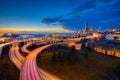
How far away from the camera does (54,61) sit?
109312 millimetres

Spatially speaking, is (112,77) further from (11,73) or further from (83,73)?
(11,73)

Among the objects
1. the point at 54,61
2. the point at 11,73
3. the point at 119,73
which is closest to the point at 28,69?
the point at 11,73

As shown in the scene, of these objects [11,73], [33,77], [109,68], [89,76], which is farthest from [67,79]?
[109,68]

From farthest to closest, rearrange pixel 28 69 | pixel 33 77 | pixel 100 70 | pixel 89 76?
pixel 100 70, pixel 89 76, pixel 28 69, pixel 33 77

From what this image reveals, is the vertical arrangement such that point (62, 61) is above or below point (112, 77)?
above

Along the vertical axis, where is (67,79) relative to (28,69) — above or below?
below

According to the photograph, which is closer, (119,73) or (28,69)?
(28,69)

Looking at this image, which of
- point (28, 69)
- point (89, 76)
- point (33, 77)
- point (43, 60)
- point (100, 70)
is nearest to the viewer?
point (33, 77)

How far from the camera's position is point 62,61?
356ft

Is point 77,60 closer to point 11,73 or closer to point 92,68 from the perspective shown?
point 92,68

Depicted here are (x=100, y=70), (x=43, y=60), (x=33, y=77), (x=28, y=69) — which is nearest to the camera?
(x=33, y=77)

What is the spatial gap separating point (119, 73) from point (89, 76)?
18.0 m

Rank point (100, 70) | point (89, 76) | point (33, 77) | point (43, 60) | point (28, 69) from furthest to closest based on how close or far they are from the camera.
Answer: point (43, 60) < point (100, 70) < point (89, 76) < point (28, 69) < point (33, 77)

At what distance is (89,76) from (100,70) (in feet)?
50.6
